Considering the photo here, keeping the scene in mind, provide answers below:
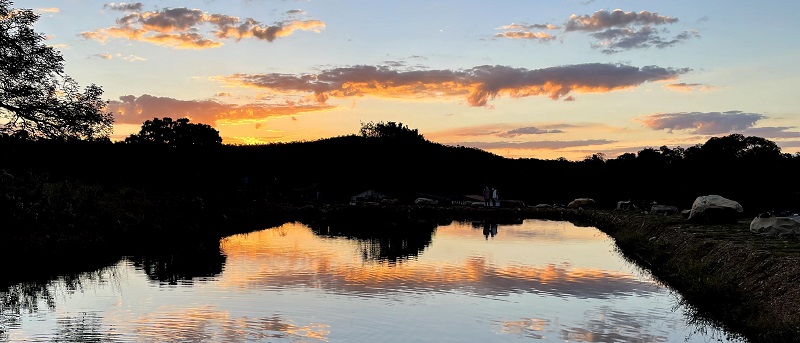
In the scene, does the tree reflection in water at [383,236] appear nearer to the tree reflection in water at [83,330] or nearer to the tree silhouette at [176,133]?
the tree reflection in water at [83,330]

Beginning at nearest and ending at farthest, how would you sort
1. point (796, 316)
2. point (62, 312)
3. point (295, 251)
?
1. point (796, 316)
2. point (62, 312)
3. point (295, 251)

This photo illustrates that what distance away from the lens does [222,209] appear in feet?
244

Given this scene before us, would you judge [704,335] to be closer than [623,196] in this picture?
Yes

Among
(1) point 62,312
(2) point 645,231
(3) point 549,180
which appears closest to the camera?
(1) point 62,312

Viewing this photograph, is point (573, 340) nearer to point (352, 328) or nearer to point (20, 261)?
point (352, 328)

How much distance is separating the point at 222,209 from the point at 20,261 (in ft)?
132

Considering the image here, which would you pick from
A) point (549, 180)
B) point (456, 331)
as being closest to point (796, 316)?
point (456, 331)

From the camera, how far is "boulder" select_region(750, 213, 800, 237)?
114 ft

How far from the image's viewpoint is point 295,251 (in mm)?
45062

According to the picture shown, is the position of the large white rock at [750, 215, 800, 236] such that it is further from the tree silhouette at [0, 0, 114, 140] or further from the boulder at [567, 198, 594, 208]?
the boulder at [567, 198, 594, 208]

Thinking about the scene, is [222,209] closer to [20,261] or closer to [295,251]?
[295,251]

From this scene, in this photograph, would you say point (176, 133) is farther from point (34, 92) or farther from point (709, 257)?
point (709, 257)

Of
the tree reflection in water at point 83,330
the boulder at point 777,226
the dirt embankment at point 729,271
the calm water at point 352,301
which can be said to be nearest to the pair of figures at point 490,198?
the dirt embankment at point 729,271

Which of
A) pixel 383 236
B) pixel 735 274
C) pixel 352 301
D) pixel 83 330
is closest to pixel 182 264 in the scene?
pixel 352 301
